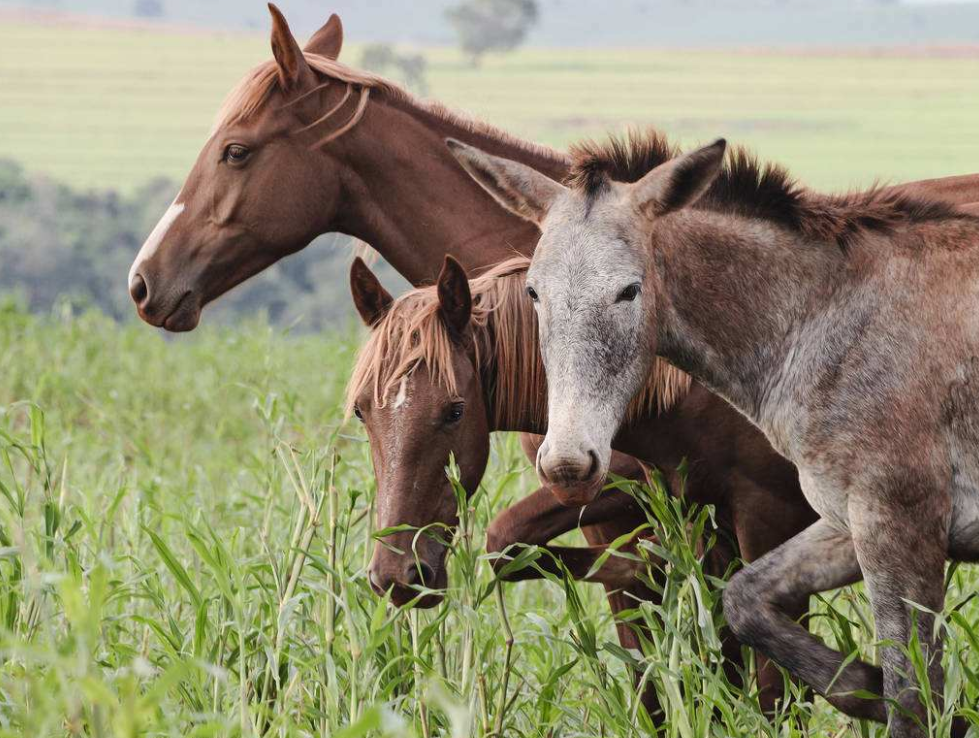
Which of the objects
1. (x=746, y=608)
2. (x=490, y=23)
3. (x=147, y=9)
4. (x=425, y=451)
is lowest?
(x=746, y=608)

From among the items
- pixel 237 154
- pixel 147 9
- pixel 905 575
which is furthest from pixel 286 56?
pixel 147 9

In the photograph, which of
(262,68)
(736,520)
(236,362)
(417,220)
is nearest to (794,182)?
(736,520)

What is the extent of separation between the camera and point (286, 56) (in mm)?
4883

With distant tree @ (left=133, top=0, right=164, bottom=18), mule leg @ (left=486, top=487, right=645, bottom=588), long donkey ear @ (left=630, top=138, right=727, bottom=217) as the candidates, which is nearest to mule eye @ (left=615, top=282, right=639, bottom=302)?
long donkey ear @ (left=630, top=138, right=727, bottom=217)

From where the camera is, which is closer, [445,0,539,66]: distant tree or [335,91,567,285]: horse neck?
[335,91,567,285]: horse neck

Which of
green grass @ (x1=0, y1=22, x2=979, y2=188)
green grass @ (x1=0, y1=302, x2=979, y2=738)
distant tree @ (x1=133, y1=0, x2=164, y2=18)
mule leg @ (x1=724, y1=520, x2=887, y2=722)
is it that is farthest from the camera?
distant tree @ (x1=133, y1=0, x2=164, y2=18)

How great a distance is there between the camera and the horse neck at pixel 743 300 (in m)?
3.68

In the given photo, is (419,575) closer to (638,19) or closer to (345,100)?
(345,100)

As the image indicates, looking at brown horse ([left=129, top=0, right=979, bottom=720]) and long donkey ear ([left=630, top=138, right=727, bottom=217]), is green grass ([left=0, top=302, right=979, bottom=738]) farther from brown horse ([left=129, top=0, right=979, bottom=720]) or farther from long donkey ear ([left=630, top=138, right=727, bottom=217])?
long donkey ear ([left=630, top=138, right=727, bottom=217])

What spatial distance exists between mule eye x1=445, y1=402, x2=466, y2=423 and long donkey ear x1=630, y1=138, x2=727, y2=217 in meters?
0.78

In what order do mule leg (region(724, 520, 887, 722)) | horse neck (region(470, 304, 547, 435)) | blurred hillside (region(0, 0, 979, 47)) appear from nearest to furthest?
mule leg (region(724, 520, 887, 722)) → horse neck (region(470, 304, 547, 435)) → blurred hillside (region(0, 0, 979, 47))

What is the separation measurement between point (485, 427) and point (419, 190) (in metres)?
1.36

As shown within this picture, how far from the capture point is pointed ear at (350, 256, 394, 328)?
4.15 metres

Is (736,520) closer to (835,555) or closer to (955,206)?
(835,555)
